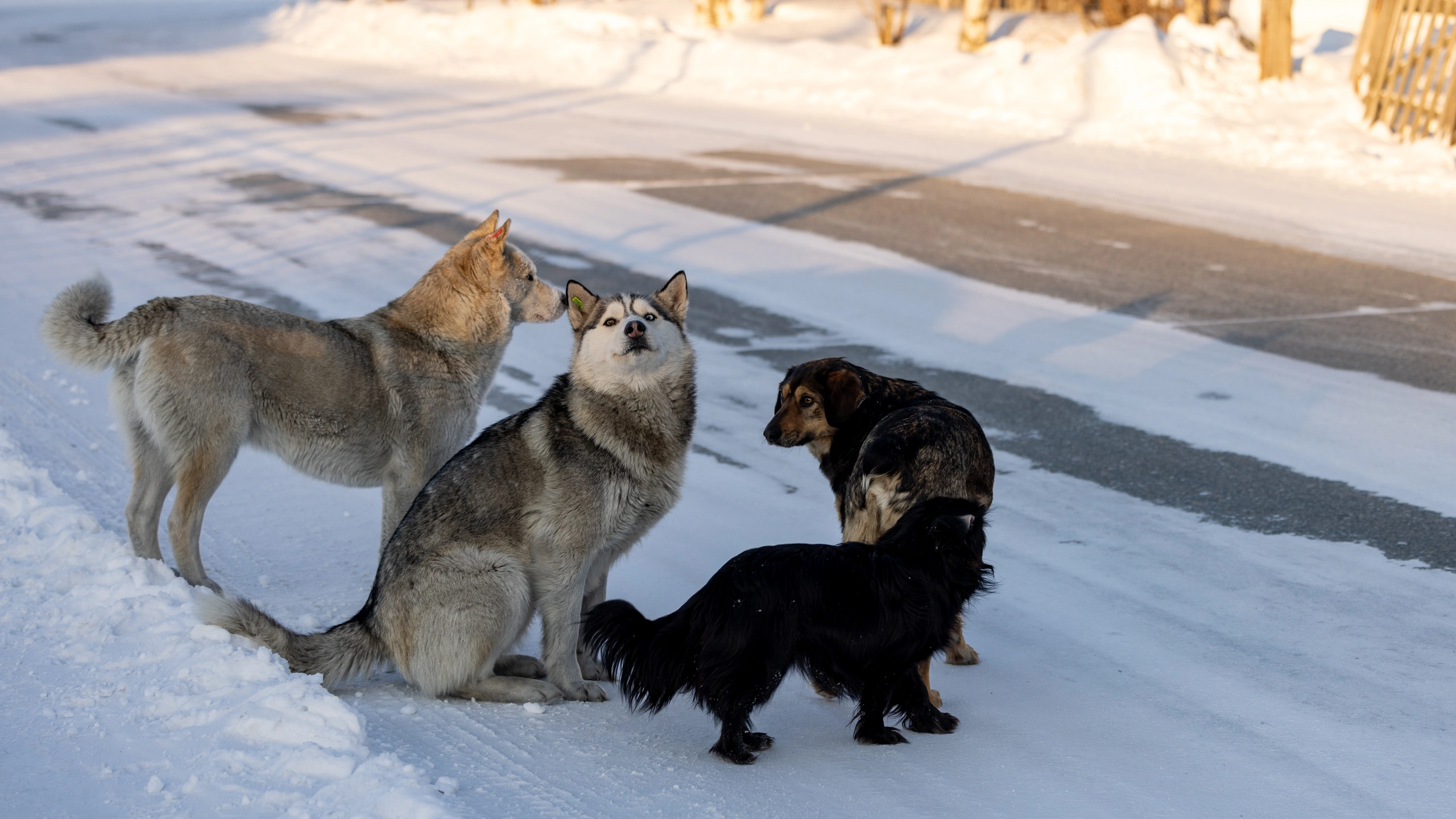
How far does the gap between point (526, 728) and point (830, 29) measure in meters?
28.2

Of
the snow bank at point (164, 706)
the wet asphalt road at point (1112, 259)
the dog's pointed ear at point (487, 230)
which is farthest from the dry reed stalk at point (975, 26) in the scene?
the snow bank at point (164, 706)

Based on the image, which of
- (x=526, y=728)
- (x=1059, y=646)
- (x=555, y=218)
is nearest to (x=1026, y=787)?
(x=1059, y=646)

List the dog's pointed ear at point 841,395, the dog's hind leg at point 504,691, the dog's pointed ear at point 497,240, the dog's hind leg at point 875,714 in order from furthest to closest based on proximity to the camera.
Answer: the dog's pointed ear at point 497,240 → the dog's pointed ear at point 841,395 → the dog's hind leg at point 504,691 → the dog's hind leg at point 875,714

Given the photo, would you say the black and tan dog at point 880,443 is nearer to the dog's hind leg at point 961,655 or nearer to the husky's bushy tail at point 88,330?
the dog's hind leg at point 961,655

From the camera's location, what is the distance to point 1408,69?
18.2m

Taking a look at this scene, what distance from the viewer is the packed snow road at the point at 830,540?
404cm

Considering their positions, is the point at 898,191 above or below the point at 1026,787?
above

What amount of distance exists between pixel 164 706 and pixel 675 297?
2598 mm

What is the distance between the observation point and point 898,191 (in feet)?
51.2

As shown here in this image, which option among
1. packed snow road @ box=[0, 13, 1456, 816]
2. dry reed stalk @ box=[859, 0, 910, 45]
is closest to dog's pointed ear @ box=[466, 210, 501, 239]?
packed snow road @ box=[0, 13, 1456, 816]

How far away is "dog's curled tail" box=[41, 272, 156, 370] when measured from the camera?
558cm

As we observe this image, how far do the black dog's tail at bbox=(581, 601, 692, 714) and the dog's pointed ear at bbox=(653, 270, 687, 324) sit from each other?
5.06ft

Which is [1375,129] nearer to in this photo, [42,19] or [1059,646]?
[1059,646]

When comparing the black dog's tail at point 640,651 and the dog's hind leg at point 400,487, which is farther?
the dog's hind leg at point 400,487
